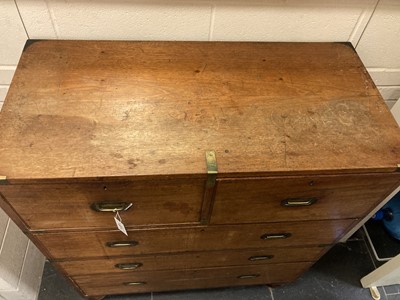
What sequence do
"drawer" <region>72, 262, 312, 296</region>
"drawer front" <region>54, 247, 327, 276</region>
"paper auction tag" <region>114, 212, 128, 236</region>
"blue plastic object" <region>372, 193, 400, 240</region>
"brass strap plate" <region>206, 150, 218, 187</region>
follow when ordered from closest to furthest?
"brass strap plate" <region>206, 150, 218, 187</region> < "paper auction tag" <region>114, 212, 128, 236</region> < "drawer front" <region>54, 247, 327, 276</region> < "drawer" <region>72, 262, 312, 296</region> < "blue plastic object" <region>372, 193, 400, 240</region>

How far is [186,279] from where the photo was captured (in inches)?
48.3

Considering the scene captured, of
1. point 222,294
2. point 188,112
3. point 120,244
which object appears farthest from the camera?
point 222,294

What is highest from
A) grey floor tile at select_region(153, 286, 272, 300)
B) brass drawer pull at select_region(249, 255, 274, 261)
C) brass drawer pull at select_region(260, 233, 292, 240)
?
brass drawer pull at select_region(260, 233, 292, 240)

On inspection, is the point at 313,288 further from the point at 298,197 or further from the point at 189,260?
the point at 298,197

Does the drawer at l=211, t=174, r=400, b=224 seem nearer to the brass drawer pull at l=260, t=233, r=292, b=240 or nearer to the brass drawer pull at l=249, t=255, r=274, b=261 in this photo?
the brass drawer pull at l=260, t=233, r=292, b=240

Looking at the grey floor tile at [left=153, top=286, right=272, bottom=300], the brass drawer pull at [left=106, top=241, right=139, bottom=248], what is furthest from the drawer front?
the grey floor tile at [left=153, top=286, right=272, bottom=300]

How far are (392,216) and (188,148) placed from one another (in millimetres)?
1282

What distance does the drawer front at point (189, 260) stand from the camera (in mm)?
1026

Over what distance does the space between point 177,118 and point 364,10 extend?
2.19 feet

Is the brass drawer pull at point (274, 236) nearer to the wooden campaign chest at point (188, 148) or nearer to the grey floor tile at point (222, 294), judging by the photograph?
the wooden campaign chest at point (188, 148)

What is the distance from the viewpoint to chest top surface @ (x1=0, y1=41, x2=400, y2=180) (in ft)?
2.26

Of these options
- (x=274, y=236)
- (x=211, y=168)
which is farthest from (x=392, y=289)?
(x=211, y=168)

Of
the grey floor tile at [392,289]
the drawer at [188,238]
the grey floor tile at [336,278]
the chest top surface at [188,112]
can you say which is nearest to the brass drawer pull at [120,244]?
the drawer at [188,238]

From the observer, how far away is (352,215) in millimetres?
923
